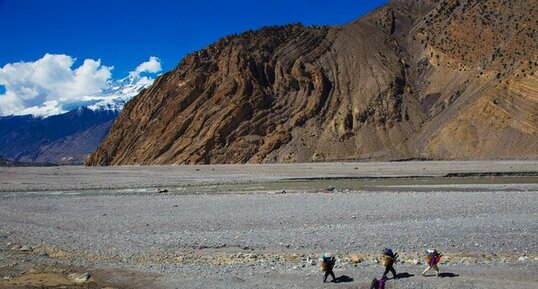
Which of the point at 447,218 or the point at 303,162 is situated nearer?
the point at 447,218

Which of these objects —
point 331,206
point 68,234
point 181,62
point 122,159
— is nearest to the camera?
point 68,234

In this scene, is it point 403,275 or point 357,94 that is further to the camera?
point 357,94

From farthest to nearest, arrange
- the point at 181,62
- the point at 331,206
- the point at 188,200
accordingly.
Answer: the point at 181,62 < the point at 188,200 < the point at 331,206

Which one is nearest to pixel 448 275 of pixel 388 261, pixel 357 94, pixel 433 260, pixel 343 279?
pixel 433 260

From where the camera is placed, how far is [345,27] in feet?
328

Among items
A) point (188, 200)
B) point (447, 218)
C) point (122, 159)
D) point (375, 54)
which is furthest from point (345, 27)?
point (447, 218)

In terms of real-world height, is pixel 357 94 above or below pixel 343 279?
above

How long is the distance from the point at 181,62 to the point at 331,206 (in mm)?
84351

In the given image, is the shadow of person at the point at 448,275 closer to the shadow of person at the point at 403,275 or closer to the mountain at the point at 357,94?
the shadow of person at the point at 403,275

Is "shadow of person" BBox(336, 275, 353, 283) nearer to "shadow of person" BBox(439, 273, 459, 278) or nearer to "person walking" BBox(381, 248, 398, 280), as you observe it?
"person walking" BBox(381, 248, 398, 280)

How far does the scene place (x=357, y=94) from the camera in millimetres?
84562

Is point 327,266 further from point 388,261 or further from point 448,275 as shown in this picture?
point 448,275

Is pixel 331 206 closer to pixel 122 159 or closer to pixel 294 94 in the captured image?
pixel 294 94

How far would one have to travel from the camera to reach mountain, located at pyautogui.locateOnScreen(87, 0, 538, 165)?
67188 mm
